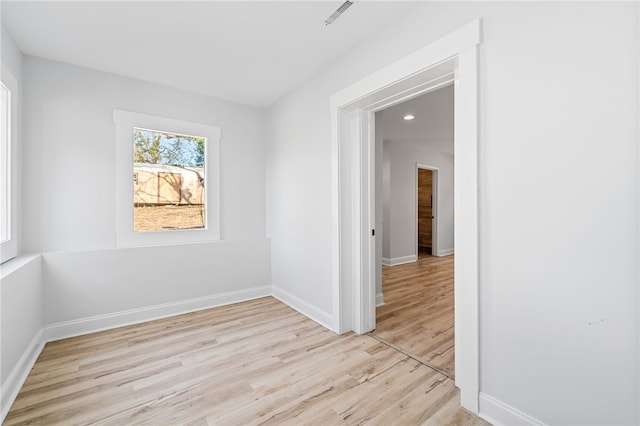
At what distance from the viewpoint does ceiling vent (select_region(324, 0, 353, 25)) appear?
6.26 feet

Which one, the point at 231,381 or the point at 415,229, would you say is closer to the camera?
the point at 231,381

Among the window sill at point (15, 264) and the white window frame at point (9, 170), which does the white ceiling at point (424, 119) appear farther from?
the window sill at point (15, 264)

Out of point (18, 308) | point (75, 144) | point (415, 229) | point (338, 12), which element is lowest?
point (18, 308)

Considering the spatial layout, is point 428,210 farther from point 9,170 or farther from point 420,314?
point 9,170

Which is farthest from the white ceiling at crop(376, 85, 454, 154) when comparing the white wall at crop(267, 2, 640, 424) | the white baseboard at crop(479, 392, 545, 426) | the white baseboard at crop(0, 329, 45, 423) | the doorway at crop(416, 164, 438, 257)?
the white baseboard at crop(0, 329, 45, 423)

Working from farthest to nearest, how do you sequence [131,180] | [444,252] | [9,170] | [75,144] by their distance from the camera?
[444,252], [131,180], [75,144], [9,170]

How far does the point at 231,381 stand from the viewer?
6.48ft

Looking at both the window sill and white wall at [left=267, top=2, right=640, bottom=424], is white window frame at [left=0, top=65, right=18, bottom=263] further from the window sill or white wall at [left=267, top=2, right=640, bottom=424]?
white wall at [left=267, top=2, right=640, bottom=424]

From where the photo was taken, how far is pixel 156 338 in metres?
2.63

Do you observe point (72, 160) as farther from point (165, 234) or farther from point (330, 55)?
point (330, 55)

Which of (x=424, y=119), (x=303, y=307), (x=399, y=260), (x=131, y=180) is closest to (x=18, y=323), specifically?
(x=131, y=180)

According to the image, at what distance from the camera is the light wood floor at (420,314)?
2.38 metres

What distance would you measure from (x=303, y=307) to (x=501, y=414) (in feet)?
6.64

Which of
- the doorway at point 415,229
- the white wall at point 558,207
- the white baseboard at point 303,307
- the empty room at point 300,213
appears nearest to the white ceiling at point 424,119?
the doorway at point 415,229
